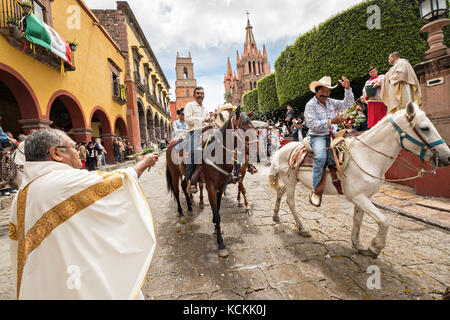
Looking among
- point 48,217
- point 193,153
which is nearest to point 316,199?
point 193,153

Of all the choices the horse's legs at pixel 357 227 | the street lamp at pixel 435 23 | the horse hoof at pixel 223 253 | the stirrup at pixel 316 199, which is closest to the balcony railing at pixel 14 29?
the horse hoof at pixel 223 253

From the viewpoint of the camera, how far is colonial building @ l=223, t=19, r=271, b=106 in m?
57.6

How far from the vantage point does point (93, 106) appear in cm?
1180

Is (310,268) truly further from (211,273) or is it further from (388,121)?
(388,121)

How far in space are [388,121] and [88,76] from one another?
13.9m

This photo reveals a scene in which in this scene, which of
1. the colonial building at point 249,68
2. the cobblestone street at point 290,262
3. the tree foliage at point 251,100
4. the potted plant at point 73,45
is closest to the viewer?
the cobblestone street at point 290,262

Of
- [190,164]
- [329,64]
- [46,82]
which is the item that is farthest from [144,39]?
[190,164]

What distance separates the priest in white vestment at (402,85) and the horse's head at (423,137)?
269 centimetres

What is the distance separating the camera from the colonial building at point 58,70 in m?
6.83

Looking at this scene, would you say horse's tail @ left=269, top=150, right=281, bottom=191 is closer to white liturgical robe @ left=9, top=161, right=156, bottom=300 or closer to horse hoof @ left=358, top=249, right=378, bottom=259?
horse hoof @ left=358, top=249, right=378, bottom=259

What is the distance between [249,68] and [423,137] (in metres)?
63.8

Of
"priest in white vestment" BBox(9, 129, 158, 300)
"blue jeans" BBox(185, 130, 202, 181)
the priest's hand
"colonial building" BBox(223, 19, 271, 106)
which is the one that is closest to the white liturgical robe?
"priest in white vestment" BBox(9, 129, 158, 300)

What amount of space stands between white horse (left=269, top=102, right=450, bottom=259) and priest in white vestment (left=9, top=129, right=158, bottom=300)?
255cm

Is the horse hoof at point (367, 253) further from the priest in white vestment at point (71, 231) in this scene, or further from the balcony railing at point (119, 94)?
the balcony railing at point (119, 94)
